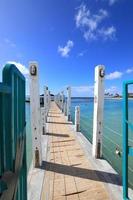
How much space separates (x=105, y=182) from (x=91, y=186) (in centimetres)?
26

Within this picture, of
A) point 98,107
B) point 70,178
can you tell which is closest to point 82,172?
point 70,178

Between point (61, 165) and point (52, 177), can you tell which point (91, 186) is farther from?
point (61, 165)

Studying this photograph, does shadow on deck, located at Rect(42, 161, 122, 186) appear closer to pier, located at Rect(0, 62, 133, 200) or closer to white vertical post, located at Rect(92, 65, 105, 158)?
pier, located at Rect(0, 62, 133, 200)

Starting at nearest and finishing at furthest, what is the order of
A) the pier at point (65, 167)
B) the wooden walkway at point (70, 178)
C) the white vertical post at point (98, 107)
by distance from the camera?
the pier at point (65, 167), the wooden walkway at point (70, 178), the white vertical post at point (98, 107)

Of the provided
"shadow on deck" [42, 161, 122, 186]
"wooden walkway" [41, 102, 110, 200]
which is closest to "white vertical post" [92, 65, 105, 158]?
"wooden walkway" [41, 102, 110, 200]

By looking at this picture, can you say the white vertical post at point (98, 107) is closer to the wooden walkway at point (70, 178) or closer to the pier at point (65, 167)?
the pier at point (65, 167)

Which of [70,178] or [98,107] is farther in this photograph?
[98,107]

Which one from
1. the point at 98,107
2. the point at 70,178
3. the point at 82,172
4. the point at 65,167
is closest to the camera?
the point at 70,178

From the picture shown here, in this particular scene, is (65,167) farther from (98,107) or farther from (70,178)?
(98,107)

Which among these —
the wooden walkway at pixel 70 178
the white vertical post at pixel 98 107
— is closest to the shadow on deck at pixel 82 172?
the wooden walkway at pixel 70 178

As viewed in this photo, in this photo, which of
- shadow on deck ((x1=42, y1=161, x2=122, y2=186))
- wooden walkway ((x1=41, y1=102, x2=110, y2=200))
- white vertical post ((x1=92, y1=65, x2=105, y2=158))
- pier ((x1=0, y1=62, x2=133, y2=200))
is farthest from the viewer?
white vertical post ((x1=92, y1=65, x2=105, y2=158))

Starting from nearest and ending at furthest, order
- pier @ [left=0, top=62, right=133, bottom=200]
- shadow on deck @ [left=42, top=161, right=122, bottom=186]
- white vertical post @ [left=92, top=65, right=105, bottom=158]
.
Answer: pier @ [left=0, top=62, right=133, bottom=200]
shadow on deck @ [left=42, top=161, right=122, bottom=186]
white vertical post @ [left=92, top=65, right=105, bottom=158]

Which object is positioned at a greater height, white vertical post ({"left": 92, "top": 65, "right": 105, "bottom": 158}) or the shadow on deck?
white vertical post ({"left": 92, "top": 65, "right": 105, "bottom": 158})

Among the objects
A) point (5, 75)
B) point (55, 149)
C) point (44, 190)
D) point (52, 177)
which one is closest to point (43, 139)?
point (55, 149)
